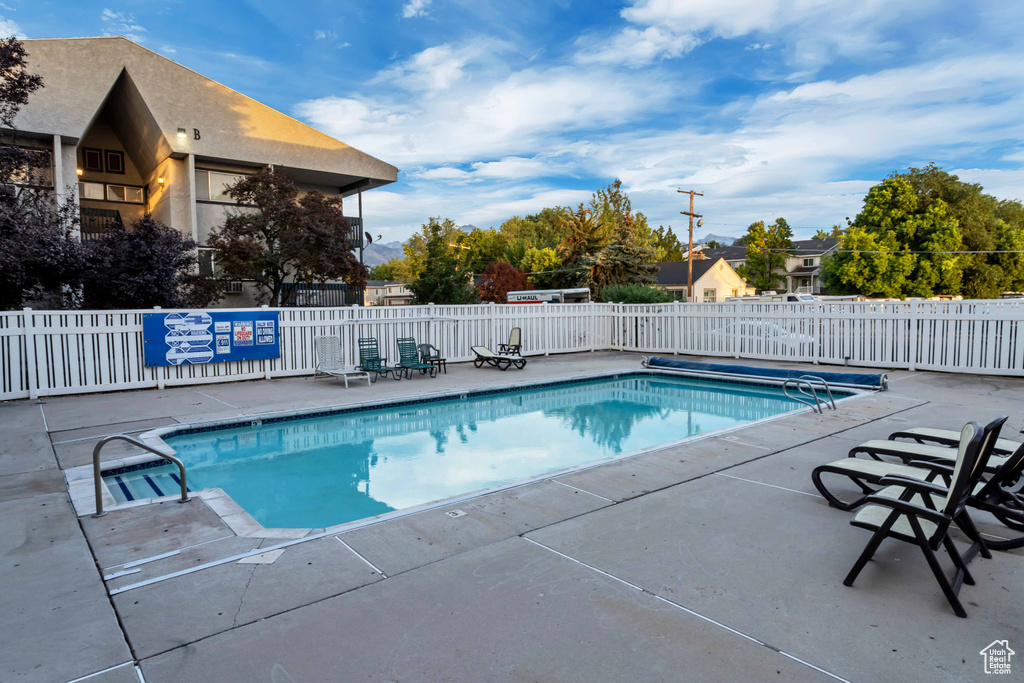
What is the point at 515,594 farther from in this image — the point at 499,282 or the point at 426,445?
the point at 499,282

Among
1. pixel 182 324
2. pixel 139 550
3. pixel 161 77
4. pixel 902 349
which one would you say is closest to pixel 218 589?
pixel 139 550

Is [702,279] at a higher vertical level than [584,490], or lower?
higher

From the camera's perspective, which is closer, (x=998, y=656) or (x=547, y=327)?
(x=998, y=656)

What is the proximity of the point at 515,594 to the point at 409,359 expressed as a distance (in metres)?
10.6

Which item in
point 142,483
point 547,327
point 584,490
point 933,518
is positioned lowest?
point 142,483

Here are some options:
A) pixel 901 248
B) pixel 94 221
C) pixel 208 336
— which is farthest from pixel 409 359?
pixel 901 248

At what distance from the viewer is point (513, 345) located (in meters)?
15.6

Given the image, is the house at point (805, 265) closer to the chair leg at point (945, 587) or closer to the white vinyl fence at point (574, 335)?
the white vinyl fence at point (574, 335)

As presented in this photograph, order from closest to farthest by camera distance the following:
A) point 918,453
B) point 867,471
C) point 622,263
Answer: point 867,471
point 918,453
point 622,263

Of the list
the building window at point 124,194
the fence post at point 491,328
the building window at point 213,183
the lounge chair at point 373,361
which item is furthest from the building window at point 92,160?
the fence post at point 491,328

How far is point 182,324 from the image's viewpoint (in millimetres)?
11852

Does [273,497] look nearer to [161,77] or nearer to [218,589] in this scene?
[218,589]

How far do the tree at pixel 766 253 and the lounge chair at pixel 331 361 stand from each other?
50.7m

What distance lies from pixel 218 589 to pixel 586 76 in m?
20.4
